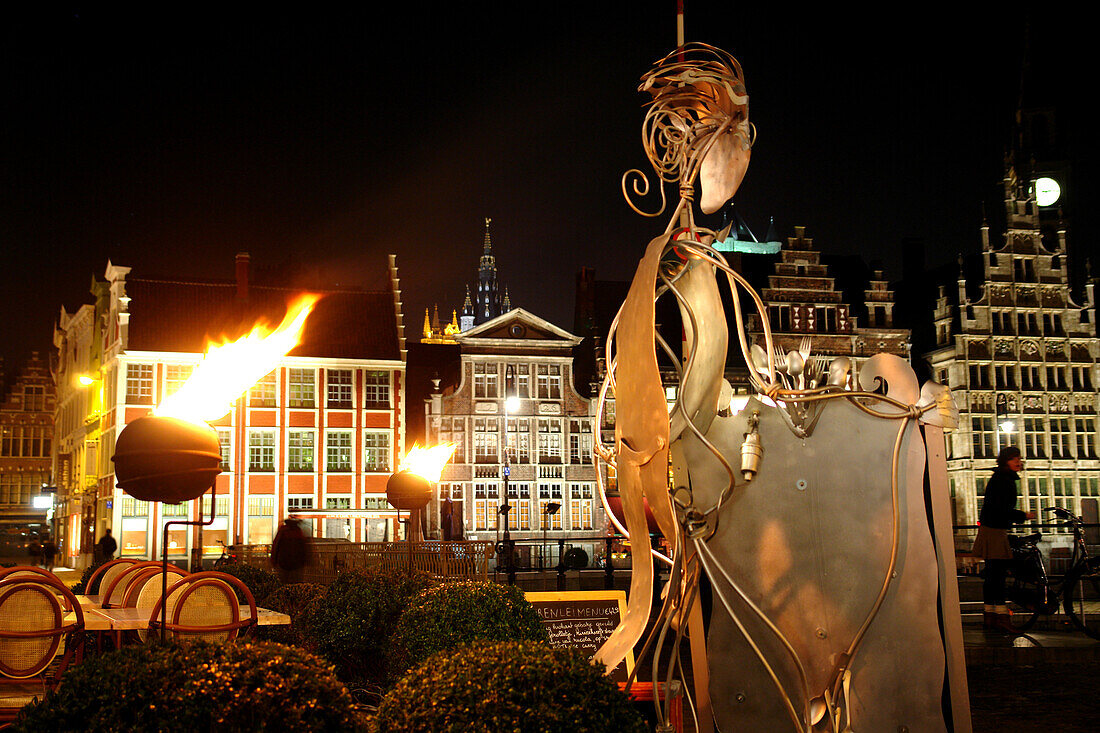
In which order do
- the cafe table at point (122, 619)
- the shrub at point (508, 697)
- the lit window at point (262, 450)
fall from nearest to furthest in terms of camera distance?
the shrub at point (508, 697) < the cafe table at point (122, 619) < the lit window at point (262, 450)

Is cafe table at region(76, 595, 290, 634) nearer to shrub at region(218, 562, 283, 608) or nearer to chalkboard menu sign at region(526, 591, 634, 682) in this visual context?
chalkboard menu sign at region(526, 591, 634, 682)

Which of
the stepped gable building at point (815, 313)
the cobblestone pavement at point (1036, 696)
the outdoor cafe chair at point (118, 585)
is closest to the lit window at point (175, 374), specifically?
→ the stepped gable building at point (815, 313)

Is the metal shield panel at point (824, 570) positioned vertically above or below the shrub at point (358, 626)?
above

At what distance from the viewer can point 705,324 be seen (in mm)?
5863

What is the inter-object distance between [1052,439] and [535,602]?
140 feet

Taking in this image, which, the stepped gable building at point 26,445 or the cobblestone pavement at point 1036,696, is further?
the stepped gable building at point 26,445

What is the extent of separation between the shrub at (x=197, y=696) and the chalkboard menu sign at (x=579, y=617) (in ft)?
15.9

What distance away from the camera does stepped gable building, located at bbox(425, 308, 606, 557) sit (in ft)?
140

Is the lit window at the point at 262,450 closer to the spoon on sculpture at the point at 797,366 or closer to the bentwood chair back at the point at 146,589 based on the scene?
the bentwood chair back at the point at 146,589

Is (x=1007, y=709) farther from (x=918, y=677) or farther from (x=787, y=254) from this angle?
(x=787, y=254)

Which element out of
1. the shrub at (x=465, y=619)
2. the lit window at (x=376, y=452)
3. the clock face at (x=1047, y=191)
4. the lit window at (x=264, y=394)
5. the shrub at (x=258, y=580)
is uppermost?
the clock face at (x=1047, y=191)


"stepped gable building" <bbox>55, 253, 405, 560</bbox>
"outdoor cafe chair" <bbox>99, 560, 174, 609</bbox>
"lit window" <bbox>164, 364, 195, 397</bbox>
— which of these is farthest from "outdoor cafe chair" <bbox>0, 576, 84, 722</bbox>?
"lit window" <bbox>164, 364, 195, 397</bbox>

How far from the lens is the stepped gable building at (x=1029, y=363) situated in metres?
44.9

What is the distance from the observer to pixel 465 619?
747 centimetres
